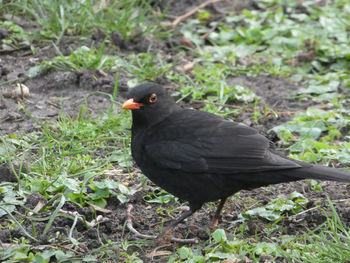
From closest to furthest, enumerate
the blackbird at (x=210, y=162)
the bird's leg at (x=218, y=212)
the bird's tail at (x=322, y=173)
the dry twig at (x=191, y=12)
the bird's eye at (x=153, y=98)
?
1. the bird's tail at (x=322, y=173)
2. the blackbird at (x=210, y=162)
3. the bird's leg at (x=218, y=212)
4. the bird's eye at (x=153, y=98)
5. the dry twig at (x=191, y=12)

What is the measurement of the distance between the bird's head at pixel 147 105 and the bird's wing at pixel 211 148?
209mm

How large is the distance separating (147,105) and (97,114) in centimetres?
137

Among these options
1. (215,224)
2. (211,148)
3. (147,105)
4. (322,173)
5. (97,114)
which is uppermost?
(147,105)

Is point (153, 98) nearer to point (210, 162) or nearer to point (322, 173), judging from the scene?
point (210, 162)

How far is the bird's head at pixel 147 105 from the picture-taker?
5344 mm

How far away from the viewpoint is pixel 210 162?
15.9ft

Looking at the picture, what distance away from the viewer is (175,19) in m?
8.99

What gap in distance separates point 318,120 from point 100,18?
2968 mm

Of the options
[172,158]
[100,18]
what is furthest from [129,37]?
[172,158]

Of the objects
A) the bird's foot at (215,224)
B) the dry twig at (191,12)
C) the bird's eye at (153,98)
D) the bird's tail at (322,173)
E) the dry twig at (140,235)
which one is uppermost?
the bird's eye at (153,98)

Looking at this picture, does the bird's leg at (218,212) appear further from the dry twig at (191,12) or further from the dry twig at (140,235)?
the dry twig at (191,12)

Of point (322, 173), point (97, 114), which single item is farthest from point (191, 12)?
point (322, 173)

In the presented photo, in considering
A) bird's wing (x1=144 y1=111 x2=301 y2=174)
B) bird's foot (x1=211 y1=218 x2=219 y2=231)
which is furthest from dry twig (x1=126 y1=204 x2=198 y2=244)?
bird's wing (x1=144 y1=111 x2=301 y2=174)

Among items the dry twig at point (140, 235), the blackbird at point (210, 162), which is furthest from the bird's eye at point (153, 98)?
the dry twig at point (140, 235)
